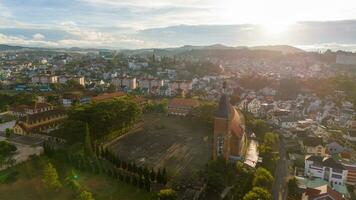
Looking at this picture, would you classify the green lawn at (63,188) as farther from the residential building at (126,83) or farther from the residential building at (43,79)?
the residential building at (43,79)

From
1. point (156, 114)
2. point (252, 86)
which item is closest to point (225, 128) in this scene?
point (156, 114)

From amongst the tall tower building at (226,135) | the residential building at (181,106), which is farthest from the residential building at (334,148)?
the residential building at (181,106)

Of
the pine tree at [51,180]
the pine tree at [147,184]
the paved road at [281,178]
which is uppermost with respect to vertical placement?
the pine tree at [51,180]

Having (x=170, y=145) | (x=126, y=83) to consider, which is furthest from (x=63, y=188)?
(x=126, y=83)

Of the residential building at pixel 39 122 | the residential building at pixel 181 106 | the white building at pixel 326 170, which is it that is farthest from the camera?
the residential building at pixel 181 106

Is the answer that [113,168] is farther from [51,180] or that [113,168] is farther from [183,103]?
[183,103]

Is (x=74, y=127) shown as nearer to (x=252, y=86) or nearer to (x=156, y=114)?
(x=156, y=114)
